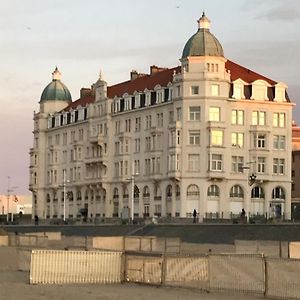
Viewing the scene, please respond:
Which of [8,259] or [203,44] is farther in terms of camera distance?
[203,44]

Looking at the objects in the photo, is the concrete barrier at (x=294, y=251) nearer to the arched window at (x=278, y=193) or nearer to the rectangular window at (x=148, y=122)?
the arched window at (x=278, y=193)

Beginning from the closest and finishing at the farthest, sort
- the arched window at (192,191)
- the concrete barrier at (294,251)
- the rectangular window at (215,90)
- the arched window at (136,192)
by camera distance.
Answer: the concrete barrier at (294,251) < the arched window at (192,191) < the rectangular window at (215,90) < the arched window at (136,192)

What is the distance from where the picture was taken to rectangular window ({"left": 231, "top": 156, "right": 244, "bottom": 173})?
113188 millimetres

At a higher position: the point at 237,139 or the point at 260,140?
the point at 237,139

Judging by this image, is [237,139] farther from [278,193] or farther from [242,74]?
[242,74]

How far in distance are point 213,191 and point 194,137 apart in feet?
24.6

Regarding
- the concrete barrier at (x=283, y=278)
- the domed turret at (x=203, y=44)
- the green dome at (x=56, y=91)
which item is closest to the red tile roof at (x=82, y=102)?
the green dome at (x=56, y=91)

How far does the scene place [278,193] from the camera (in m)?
115

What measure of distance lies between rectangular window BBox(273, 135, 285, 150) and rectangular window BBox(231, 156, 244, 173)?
17.6 feet

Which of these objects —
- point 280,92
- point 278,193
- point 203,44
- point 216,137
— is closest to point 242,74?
point 280,92

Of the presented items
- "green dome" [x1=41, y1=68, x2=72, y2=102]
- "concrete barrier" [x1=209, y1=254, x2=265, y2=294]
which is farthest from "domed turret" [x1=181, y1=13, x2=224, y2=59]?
"concrete barrier" [x1=209, y1=254, x2=265, y2=294]

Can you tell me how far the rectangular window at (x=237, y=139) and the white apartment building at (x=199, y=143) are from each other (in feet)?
0.44

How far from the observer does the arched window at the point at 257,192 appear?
113812 millimetres

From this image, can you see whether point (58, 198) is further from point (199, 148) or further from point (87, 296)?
point (87, 296)
